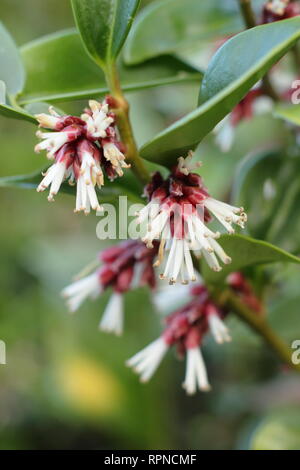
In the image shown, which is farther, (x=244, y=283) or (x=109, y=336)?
(x=109, y=336)

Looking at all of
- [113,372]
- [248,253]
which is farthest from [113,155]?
[113,372]

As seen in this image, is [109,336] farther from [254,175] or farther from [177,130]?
[177,130]

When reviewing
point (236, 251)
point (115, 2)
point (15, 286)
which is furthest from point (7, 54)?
point (15, 286)

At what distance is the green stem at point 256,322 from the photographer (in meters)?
1.02

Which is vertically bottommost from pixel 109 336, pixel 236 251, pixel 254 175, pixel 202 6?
pixel 236 251

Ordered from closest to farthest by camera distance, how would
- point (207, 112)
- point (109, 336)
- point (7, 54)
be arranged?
point (207, 112) → point (7, 54) → point (109, 336)

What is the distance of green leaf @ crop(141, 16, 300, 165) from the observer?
2.15 feet

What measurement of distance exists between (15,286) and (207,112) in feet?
5.43

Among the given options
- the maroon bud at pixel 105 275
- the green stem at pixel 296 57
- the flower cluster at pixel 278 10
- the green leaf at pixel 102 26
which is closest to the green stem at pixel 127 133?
the green leaf at pixel 102 26

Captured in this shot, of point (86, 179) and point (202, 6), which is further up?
Answer: point (202, 6)

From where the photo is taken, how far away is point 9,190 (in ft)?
8.49

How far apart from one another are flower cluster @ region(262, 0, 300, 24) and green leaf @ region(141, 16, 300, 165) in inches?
12.4

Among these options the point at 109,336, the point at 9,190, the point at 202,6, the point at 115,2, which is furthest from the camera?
the point at 9,190

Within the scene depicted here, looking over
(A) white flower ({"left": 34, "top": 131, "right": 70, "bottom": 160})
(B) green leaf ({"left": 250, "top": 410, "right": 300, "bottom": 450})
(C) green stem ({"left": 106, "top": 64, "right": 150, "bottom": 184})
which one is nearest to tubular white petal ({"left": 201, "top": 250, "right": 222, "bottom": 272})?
(C) green stem ({"left": 106, "top": 64, "right": 150, "bottom": 184})
